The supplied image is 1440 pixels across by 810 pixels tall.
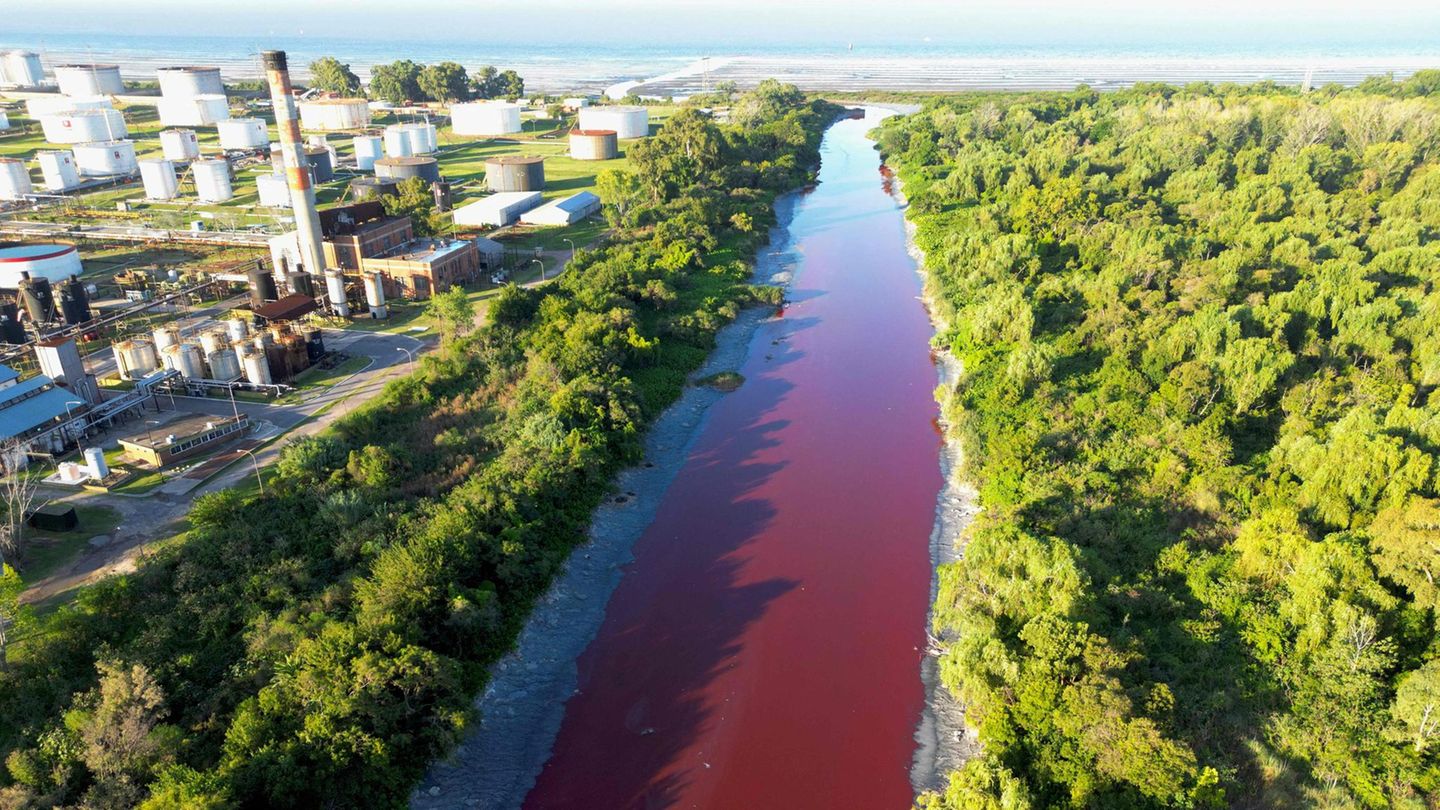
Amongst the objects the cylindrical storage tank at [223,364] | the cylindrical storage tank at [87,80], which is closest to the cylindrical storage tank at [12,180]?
the cylindrical storage tank at [223,364]

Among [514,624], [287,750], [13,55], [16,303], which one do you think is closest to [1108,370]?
[514,624]

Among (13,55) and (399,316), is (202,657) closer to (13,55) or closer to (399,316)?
(399,316)

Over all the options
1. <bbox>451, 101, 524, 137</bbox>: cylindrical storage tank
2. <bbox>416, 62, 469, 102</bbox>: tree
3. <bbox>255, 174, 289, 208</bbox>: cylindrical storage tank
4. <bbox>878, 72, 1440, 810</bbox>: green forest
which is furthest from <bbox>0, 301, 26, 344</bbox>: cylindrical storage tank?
<bbox>416, 62, 469, 102</bbox>: tree

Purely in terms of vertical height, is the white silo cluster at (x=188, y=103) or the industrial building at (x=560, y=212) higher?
the white silo cluster at (x=188, y=103)

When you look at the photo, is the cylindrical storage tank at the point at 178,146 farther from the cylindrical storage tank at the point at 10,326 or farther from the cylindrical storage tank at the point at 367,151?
the cylindrical storage tank at the point at 10,326

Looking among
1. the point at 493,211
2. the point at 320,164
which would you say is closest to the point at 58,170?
the point at 320,164

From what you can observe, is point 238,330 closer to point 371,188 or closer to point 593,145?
point 371,188

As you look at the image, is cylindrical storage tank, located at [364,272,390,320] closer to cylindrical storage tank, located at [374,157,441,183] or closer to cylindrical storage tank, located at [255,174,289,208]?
cylindrical storage tank, located at [255,174,289,208]
